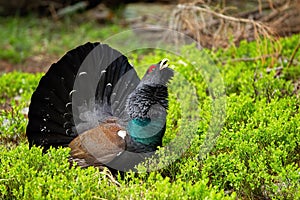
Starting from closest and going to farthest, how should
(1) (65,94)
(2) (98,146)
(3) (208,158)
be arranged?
1. (3) (208,158)
2. (2) (98,146)
3. (1) (65,94)

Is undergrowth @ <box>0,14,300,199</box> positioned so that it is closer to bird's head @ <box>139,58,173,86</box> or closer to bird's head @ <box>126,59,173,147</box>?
bird's head @ <box>126,59,173,147</box>

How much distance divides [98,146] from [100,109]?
25.8 inches

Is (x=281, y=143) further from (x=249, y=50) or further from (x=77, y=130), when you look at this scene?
(x=249, y=50)

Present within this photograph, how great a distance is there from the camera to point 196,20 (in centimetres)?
867

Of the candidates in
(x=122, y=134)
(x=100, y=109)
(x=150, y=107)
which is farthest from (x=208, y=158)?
(x=100, y=109)

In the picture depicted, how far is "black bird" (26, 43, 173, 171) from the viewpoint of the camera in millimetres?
5129

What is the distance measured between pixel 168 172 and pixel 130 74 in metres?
1.33

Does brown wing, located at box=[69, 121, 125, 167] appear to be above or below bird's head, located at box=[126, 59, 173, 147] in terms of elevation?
below

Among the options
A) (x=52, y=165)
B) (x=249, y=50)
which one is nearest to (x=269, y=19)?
(x=249, y=50)

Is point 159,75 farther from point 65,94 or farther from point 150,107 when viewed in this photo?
Answer: point 65,94

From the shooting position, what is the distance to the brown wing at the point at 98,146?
16.8 feet

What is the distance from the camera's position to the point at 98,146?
5.18 metres

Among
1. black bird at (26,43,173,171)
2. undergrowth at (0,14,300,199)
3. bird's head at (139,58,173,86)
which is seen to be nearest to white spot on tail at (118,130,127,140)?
black bird at (26,43,173,171)

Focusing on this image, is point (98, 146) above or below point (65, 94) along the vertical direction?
below
